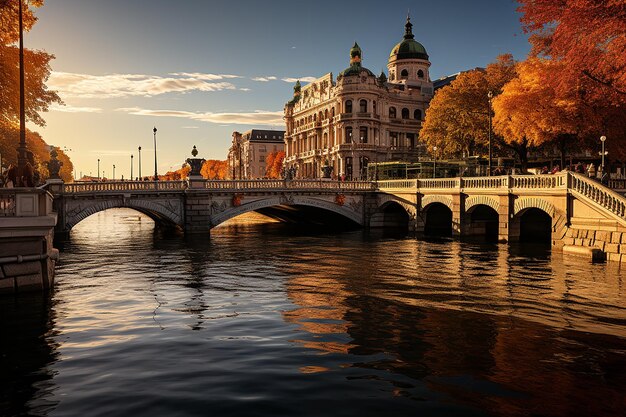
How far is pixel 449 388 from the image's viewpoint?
10.6 meters

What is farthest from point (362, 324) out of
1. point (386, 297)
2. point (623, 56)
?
point (623, 56)

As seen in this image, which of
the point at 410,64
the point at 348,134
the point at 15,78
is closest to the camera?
the point at 15,78

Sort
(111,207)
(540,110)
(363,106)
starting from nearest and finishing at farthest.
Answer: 1. (111,207)
2. (540,110)
3. (363,106)

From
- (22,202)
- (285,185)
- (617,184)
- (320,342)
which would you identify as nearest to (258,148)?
(285,185)

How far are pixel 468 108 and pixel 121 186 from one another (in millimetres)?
38009

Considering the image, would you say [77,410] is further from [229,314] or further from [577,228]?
[577,228]

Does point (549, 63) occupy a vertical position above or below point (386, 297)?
above

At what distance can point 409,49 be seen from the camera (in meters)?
101

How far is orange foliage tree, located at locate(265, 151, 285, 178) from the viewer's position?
143475 mm

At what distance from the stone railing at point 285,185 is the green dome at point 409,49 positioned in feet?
180

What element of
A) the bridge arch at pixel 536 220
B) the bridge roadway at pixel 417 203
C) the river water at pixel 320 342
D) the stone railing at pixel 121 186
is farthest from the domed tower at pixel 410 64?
the river water at pixel 320 342

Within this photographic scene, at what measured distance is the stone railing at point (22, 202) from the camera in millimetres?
17134

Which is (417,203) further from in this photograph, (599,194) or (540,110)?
(599,194)

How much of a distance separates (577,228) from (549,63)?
1847cm
